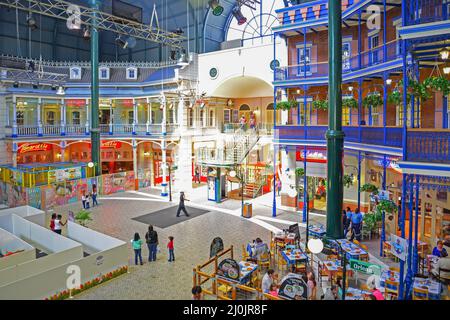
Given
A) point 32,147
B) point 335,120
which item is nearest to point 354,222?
point 335,120

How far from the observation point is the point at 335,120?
8.91 meters

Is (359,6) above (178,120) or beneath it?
above

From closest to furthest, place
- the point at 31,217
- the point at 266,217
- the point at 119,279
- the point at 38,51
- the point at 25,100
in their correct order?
the point at 119,279 → the point at 31,217 → the point at 266,217 → the point at 25,100 → the point at 38,51

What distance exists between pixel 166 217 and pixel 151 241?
265 inches

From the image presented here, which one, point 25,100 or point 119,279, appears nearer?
point 119,279

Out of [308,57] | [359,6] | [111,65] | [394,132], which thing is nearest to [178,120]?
[111,65]

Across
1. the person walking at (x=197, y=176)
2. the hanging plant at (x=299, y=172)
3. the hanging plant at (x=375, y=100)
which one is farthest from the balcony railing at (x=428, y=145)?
the person walking at (x=197, y=176)

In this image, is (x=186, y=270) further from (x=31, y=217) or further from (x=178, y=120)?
(x=178, y=120)

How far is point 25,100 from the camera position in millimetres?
27172

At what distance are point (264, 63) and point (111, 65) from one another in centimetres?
1548

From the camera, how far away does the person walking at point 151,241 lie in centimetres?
1331

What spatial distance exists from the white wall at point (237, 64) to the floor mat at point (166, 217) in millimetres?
10784

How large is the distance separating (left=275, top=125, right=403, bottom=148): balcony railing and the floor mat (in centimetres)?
677

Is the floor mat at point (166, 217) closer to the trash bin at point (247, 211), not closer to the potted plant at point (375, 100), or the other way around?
the trash bin at point (247, 211)
